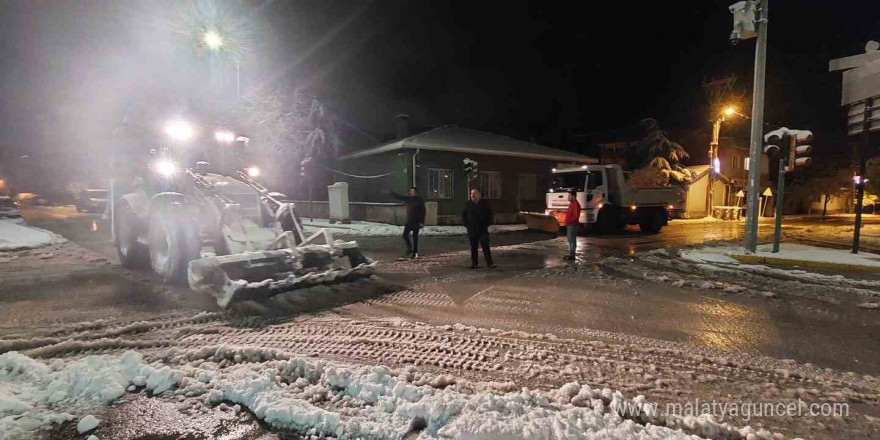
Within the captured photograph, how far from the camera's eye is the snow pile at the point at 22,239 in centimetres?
1051

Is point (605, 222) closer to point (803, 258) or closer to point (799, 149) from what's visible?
point (799, 149)

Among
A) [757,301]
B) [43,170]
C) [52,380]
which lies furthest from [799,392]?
[43,170]

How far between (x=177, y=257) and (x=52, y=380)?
317 centimetres

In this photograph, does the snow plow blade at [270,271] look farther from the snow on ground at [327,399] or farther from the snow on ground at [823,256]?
the snow on ground at [823,256]

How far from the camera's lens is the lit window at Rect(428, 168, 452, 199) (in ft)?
65.8

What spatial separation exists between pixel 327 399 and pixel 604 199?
1452cm

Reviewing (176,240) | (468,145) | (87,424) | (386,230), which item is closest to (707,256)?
(386,230)

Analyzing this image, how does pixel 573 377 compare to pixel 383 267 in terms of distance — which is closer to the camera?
pixel 573 377

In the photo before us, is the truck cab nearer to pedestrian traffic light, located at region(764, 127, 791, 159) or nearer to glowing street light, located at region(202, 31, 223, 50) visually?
pedestrian traffic light, located at region(764, 127, 791, 159)

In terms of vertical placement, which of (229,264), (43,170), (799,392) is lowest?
(799,392)

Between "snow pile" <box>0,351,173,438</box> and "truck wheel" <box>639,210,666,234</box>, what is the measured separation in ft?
56.6

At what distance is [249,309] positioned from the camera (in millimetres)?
5367

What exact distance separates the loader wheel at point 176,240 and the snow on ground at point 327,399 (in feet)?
8.60

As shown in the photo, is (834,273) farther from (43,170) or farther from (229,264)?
(43,170)
